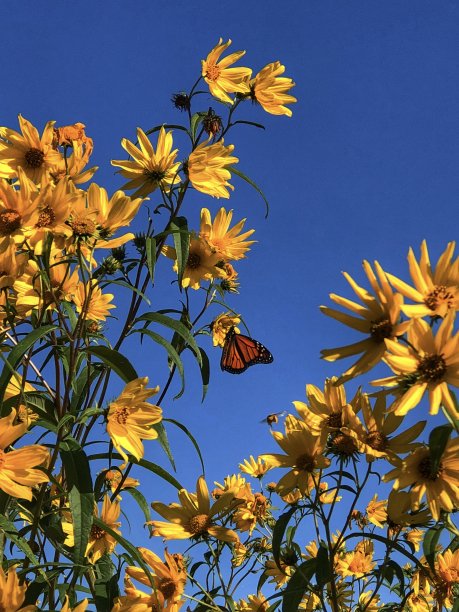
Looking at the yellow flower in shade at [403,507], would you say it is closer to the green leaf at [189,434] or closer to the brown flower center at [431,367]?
the brown flower center at [431,367]

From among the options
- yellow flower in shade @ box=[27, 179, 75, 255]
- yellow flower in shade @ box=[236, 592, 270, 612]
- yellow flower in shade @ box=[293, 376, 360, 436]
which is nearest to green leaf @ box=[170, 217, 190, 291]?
yellow flower in shade @ box=[27, 179, 75, 255]

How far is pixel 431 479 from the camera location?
126 cm

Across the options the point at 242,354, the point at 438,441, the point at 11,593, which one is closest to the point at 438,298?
the point at 438,441

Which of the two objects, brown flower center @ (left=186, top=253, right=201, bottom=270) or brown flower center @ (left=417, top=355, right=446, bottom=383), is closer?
brown flower center @ (left=417, top=355, right=446, bottom=383)

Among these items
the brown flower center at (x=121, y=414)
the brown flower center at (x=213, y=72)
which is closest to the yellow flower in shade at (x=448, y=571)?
the brown flower center at (x=121, y=414)

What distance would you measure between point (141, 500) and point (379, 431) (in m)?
0.80

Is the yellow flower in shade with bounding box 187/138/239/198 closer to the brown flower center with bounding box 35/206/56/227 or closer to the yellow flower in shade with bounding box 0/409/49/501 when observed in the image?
the brown flower center with bounding box 35/206/56/227

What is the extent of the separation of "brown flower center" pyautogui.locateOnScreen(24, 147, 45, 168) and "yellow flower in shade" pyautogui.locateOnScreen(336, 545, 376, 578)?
78.3 inches

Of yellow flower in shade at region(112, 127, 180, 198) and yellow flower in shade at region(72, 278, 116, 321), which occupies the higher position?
yellow flower in shade at region(112, 127, 180, 198)

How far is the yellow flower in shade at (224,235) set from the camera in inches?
85.4

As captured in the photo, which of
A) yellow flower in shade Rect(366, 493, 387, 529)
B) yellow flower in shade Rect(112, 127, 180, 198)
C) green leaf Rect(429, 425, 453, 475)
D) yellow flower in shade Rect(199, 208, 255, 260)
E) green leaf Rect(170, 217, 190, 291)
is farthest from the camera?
yellow flower in shade Rect(366, 493, 387, 529)

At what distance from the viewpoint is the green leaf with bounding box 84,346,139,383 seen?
157 cm

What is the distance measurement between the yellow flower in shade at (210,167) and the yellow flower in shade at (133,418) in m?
0.69

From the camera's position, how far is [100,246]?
1788 millimetres
